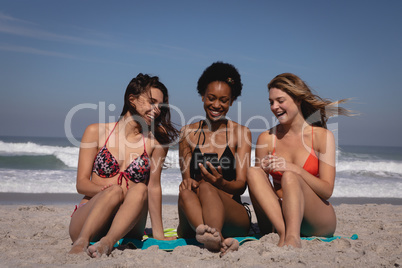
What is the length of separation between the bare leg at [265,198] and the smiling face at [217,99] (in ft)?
A: 2.69

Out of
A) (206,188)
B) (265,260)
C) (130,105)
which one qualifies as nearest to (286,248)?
(265,260)

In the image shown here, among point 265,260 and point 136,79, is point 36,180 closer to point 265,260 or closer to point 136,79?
point 136,79

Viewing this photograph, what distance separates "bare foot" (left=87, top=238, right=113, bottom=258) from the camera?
2.90 metres

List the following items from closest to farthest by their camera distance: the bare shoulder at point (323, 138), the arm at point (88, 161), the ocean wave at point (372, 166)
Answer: the arm at point (88, 161), the bare shoulder at point (323, 138), the ocean wave at point (372, 166)

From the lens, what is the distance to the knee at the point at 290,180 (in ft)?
11.1

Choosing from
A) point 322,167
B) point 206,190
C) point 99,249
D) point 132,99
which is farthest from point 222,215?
point 132,99

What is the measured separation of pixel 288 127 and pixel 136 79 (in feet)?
5.78

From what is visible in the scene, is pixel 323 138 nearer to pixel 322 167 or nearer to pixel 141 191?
pixel 322 167

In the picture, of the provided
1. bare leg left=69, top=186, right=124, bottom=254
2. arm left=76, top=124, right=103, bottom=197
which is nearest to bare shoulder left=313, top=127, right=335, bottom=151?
bare leg left=69, top=186, right=124, bottom=254

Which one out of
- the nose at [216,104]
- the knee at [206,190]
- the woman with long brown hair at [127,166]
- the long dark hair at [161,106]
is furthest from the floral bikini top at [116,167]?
the nose at [216,104]

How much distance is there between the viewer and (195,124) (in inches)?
173

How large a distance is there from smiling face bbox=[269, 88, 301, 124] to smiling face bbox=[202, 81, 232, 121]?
0.48 m

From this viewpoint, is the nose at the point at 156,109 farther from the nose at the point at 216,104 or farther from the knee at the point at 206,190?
the knee at the point at 206,190

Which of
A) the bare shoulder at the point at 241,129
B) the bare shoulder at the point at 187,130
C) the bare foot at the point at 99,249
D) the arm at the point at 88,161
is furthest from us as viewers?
the bare shoulder at the point at 187,130
